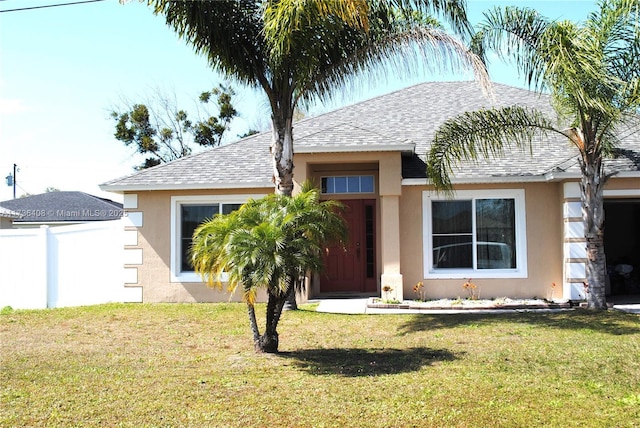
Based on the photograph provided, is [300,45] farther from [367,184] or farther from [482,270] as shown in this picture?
[482,270]

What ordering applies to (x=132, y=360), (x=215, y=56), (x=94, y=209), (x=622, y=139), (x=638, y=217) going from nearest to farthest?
1. (x=132, y=360)
2. (x=215, y=56)
3. (x=622, y=139)
4. (x=638, y=217)
5. (x=94, y=209)

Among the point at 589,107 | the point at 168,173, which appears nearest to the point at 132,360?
Result: the point at 168,173

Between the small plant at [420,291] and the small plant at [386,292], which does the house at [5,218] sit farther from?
the small plant at [420,291]

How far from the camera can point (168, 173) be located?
579 inches

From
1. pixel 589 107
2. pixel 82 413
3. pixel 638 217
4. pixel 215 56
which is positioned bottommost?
pixel 82 413

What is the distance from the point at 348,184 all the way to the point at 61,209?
18.9 metres

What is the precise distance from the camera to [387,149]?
43.2 ft

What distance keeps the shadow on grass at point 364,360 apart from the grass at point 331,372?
2cm

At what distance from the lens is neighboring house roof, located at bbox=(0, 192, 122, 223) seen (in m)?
27.5

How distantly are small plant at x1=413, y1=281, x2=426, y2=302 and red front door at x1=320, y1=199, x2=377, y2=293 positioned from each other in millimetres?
1651

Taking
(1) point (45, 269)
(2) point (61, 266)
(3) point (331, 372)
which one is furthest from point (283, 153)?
(1) point (45, 269)

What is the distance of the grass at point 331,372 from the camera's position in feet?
18.6

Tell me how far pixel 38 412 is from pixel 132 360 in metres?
2.14

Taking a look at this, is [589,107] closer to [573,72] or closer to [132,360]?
[573,72]
